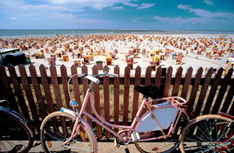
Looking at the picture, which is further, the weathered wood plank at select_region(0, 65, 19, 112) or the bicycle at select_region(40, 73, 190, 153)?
the weathered wood plank at select_region(0, 65, 19, 112)

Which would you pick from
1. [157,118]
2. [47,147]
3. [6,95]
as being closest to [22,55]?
[6,95]

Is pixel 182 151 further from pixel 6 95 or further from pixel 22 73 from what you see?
pixel 6 95

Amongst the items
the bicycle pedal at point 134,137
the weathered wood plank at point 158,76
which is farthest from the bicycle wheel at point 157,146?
the weathered wood plank at point 158,76

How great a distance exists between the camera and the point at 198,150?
276 centimetres

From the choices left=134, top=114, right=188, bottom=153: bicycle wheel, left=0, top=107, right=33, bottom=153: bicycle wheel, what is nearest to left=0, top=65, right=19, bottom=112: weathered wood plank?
left=0, top=107, right=33, bottom=153: bicycle wheel

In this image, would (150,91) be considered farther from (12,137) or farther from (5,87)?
(12,137)

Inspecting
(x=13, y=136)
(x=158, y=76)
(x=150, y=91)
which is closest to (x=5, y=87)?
(x=13, y=136)

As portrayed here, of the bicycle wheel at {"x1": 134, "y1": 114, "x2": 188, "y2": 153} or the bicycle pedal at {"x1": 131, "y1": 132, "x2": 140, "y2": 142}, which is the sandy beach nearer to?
the bicycle wheel at {"x1": 134, "y1": 114, "x2": 188, "y2": 153}

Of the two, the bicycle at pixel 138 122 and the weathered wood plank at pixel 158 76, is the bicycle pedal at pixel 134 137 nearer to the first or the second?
the bicycle at pixel 138 122

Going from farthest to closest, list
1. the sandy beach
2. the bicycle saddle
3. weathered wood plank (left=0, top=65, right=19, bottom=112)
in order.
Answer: the sandy beach, weathered wood plank (left=0, top=65, right=19, bottom=112), the bicycle saddle

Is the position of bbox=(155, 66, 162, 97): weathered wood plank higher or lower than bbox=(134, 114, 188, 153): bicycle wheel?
higher

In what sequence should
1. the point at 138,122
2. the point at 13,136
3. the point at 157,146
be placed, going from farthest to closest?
1. the point at 13,136
2. the point at 157,146
3. the point at 138,122

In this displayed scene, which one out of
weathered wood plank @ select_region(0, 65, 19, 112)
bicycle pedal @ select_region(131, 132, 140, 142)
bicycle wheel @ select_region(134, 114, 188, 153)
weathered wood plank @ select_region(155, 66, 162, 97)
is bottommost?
bicycle wheel @ select_region(134, 114, 188, 153)

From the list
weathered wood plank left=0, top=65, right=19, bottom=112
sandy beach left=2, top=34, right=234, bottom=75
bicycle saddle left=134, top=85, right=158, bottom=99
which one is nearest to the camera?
bicycle saddle left=134, top=85, right=158, bottom=99
